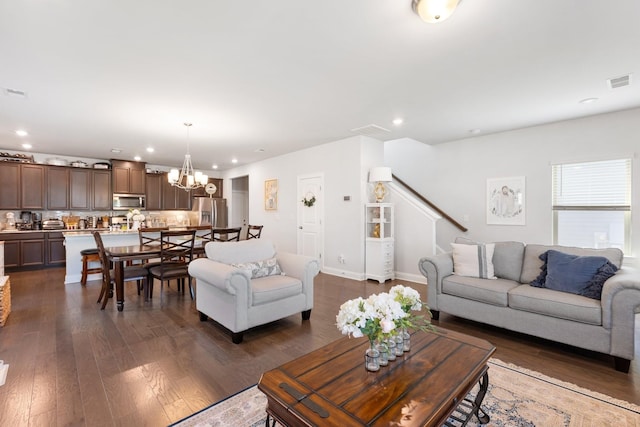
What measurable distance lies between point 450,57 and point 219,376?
3326 mm

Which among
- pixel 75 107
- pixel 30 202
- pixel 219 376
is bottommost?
pixel 219 376

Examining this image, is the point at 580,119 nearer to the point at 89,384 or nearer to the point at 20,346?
the point at 89,384

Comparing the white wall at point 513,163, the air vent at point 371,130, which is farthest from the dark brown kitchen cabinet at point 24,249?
the white wall at point 513,163

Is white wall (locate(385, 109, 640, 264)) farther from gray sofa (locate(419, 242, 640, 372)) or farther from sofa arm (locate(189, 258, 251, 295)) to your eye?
sofa arm (locate(189, 258, 251, 295))

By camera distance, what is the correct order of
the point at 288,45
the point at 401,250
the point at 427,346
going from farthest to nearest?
the point at 401,250, the point at 288,45, the point at 427,346

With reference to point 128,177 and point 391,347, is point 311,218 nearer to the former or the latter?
point 391,347

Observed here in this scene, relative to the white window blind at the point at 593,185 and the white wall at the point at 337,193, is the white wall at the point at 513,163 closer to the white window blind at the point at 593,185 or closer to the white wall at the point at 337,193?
the white window blind at the point at 593,185

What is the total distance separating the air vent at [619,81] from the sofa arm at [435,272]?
2572 mm

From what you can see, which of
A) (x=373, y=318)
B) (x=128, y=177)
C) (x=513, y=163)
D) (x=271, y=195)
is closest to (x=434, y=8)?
(x=373, y=318)

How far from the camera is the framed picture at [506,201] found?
5094mm

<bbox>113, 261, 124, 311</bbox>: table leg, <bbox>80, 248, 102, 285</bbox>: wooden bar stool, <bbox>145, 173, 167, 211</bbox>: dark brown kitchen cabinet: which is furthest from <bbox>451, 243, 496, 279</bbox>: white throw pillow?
<bbox>145, 173, 167, 211</bbox>: dark brown kitchen cabinet

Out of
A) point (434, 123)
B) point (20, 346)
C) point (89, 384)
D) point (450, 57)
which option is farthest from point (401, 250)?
point (20, 346)

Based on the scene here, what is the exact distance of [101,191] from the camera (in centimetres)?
741

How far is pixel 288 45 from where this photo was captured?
2.50 m
